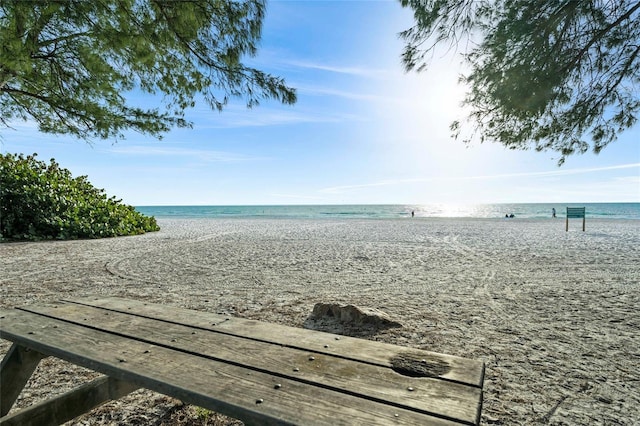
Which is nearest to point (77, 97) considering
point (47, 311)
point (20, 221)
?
point (20, 221)

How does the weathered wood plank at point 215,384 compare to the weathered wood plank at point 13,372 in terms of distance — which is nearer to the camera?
the weathered wood plank at point 215,384

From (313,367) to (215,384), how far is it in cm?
37

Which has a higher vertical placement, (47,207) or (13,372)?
(47,207)

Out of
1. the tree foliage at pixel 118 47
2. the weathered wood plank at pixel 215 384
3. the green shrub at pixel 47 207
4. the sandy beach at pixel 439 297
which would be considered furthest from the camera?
the green shrub at pixel 47 207

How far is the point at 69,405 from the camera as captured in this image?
1.74 metres

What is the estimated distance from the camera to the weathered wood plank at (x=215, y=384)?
3.39 feet

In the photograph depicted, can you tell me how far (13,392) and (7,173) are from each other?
1293 cm

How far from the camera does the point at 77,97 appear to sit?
8375 mm

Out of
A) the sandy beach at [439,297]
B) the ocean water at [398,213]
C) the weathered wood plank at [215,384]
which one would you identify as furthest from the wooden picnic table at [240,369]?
the ocean water at [398,213]

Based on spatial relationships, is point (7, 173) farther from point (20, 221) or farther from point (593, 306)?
point (593, 306)

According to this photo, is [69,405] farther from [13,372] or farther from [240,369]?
[240,369]

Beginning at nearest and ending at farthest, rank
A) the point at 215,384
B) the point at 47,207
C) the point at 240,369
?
the point at 215,384
the point at 240,369
the point at 47,207

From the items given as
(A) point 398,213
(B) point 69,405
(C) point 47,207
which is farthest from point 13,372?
(A) point 398,213

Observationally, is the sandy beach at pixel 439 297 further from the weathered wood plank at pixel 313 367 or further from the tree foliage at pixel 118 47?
the tree foliage at pixel 118 47
